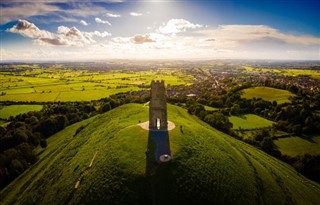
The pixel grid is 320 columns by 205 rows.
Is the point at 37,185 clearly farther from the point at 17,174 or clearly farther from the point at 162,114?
the point at 162,114

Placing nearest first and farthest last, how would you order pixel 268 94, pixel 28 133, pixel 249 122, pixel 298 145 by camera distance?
pixel 298 145
pixel 28 133
pixel 249 122
pixel 268 94

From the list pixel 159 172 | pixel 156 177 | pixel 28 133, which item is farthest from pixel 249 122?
pixel 28 133

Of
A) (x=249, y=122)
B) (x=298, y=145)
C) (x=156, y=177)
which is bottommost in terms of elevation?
(x=298, y=145)

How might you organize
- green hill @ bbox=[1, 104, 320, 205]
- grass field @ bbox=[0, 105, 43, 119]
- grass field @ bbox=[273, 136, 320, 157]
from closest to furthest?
green hill @ bbox=[1, 104, 320, 205] < grass field @ bbox=[273, 136, 320, 157] < grass field @ bbox=[0, 105, 43, 119]

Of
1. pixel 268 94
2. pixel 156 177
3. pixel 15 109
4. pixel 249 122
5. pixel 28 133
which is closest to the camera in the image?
pixel 156 177

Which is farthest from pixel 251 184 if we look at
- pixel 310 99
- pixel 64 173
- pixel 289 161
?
pixel 310 99

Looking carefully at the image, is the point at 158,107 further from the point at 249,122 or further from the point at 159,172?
the point at 249,122

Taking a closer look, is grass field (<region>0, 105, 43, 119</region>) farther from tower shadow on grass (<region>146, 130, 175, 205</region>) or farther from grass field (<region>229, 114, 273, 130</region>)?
grass field (<region>229, 114, 273, 130</region>)

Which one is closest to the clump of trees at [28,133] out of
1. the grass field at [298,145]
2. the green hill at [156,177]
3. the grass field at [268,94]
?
the green hill at [156,177]

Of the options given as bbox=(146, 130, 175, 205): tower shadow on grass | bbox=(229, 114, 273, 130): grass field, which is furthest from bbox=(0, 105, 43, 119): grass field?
bbox=(229, 114, 273, 130): grass field
